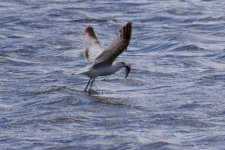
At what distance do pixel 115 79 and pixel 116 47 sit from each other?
249 cm

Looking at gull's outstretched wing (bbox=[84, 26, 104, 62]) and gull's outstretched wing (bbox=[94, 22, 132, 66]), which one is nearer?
gull's outstretched wing (bbox=[94, 22, 132, 66])

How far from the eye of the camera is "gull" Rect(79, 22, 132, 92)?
1328 centimetres

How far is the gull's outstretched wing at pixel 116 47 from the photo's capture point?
13.2 m

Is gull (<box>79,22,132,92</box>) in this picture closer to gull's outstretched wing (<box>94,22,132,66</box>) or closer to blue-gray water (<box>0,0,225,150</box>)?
gull's outstretched wing (<box>94,22,132,66</box>)

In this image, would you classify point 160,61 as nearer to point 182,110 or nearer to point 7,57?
point 7,57

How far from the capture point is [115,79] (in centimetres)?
1598

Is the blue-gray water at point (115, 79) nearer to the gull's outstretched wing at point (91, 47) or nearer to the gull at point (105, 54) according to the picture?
the gull at point (105, 54)

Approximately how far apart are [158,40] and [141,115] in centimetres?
723

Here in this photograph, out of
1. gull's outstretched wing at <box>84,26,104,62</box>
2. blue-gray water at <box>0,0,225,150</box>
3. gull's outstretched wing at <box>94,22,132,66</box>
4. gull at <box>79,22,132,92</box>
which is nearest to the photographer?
blue-gray water at <box>0,0,225,150</box>

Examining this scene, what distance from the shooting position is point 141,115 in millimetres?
13031

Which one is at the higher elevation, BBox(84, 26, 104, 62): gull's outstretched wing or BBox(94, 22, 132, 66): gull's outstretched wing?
BBox(94, 22, 132, 66): gull's outstretched wing

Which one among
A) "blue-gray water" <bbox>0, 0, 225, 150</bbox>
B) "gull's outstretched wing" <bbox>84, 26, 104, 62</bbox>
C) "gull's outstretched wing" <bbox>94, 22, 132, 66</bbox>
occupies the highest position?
"gull's outstretched wing" <bbox>94, 22, 132, 66</bbox>

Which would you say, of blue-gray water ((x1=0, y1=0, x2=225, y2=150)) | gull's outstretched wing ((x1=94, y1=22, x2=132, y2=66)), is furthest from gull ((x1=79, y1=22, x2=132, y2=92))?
blue-gray water ((x1=0, y1=0, x2=225, y2=150))

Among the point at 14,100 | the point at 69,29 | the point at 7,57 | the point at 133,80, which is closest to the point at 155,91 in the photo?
the point at 133,80
